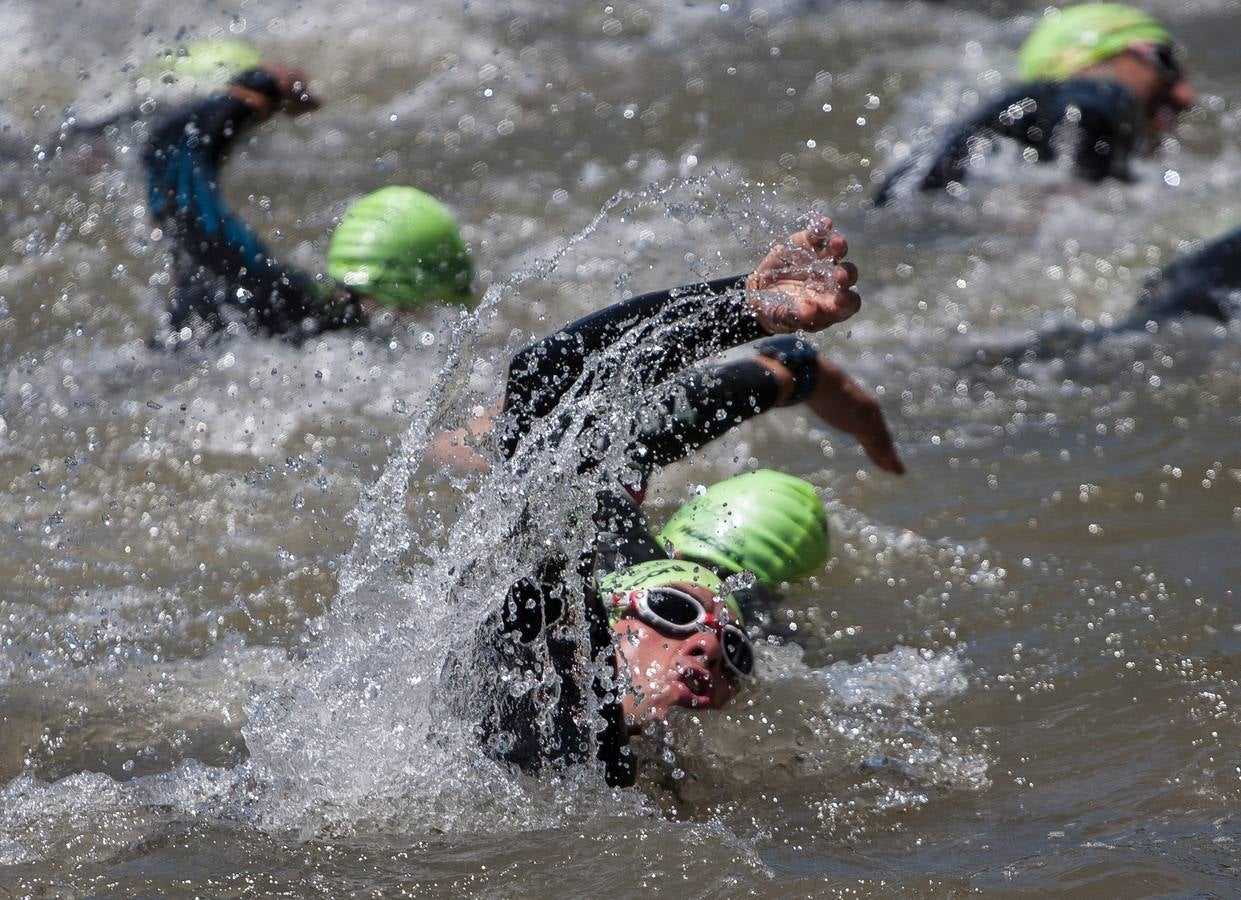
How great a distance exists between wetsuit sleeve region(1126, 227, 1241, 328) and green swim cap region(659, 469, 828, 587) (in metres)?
2.53

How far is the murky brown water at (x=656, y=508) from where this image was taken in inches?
118

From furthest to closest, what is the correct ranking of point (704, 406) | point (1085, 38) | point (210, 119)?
point (1085, 38) → point (210, 119) → point (704, 406)

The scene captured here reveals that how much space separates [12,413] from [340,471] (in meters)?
1.37

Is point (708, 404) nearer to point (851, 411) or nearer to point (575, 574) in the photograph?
point (851, 411)

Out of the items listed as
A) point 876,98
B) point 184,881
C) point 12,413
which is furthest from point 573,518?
point 876,98

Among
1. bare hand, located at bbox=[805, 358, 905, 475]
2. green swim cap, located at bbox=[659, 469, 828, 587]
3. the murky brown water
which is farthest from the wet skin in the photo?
green swim cap, located at bbox=[659, 469, 828, 587]

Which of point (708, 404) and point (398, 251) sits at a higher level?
point (708, 404)

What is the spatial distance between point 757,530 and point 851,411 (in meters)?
0.52

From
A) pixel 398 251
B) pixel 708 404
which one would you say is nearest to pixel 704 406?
pixel 708 404

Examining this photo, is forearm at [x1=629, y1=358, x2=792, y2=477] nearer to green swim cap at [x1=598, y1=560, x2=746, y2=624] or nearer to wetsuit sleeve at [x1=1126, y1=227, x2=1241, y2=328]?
green swim cap at [x1=598, y1=560, x2=746, y2=624]

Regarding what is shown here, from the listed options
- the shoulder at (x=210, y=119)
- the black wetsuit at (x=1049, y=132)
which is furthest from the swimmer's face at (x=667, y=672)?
the black wetsuit at (x=1049, y=132)

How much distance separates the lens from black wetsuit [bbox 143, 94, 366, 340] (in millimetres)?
5375

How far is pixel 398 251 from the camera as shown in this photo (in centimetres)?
545

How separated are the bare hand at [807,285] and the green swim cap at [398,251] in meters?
2.49
